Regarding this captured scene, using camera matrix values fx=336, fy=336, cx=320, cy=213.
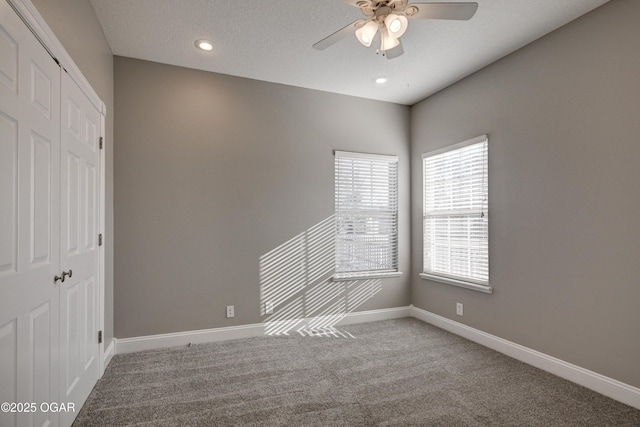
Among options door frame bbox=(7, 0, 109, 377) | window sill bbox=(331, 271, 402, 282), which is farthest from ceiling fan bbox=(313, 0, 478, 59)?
window sill bbox=(331, 271, 402, 282)

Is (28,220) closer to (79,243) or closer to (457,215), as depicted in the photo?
(79,243)

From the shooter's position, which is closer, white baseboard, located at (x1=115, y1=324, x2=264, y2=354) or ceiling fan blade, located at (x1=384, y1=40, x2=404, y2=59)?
ceiling fan blade, located at (x1=384, y1=40, x2=404, y2=59)

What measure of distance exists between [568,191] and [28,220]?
3.40 metres

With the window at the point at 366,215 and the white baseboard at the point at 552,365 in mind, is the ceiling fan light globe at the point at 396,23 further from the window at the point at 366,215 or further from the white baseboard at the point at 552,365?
the white baseboard at the point at 552,365

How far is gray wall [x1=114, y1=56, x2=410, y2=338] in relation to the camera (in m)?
3.15

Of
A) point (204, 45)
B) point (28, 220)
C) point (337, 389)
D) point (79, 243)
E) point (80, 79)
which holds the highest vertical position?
point (204, 45)

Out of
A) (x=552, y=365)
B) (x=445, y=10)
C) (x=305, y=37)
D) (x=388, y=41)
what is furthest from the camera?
(x=305, y=37)

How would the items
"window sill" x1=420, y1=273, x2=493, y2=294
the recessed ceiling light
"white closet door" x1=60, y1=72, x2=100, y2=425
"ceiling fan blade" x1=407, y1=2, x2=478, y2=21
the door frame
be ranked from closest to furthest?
1. the door frame
2. "ceiling fan blade" x1=407, y1=2, x2=478, y2=21
3. "white closet door" x1=60, y1=72, x2=100, y2=425
4. the recessed ceiling light
5. "window sill" x1=420, y1=273, x2=493, y2=294

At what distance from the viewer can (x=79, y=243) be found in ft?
7.07

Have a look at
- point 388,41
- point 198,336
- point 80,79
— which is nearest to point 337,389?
point 198,336

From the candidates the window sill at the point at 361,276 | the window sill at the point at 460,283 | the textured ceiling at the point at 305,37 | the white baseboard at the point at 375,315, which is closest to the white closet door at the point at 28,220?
the textured ceiling at the point at 305,37

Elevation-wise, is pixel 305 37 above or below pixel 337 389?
above

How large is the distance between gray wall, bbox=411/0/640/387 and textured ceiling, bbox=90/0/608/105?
290 mm

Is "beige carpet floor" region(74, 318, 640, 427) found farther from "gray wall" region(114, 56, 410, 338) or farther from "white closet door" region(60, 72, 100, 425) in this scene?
"gray wall" region(114, 56, 410, 338)
